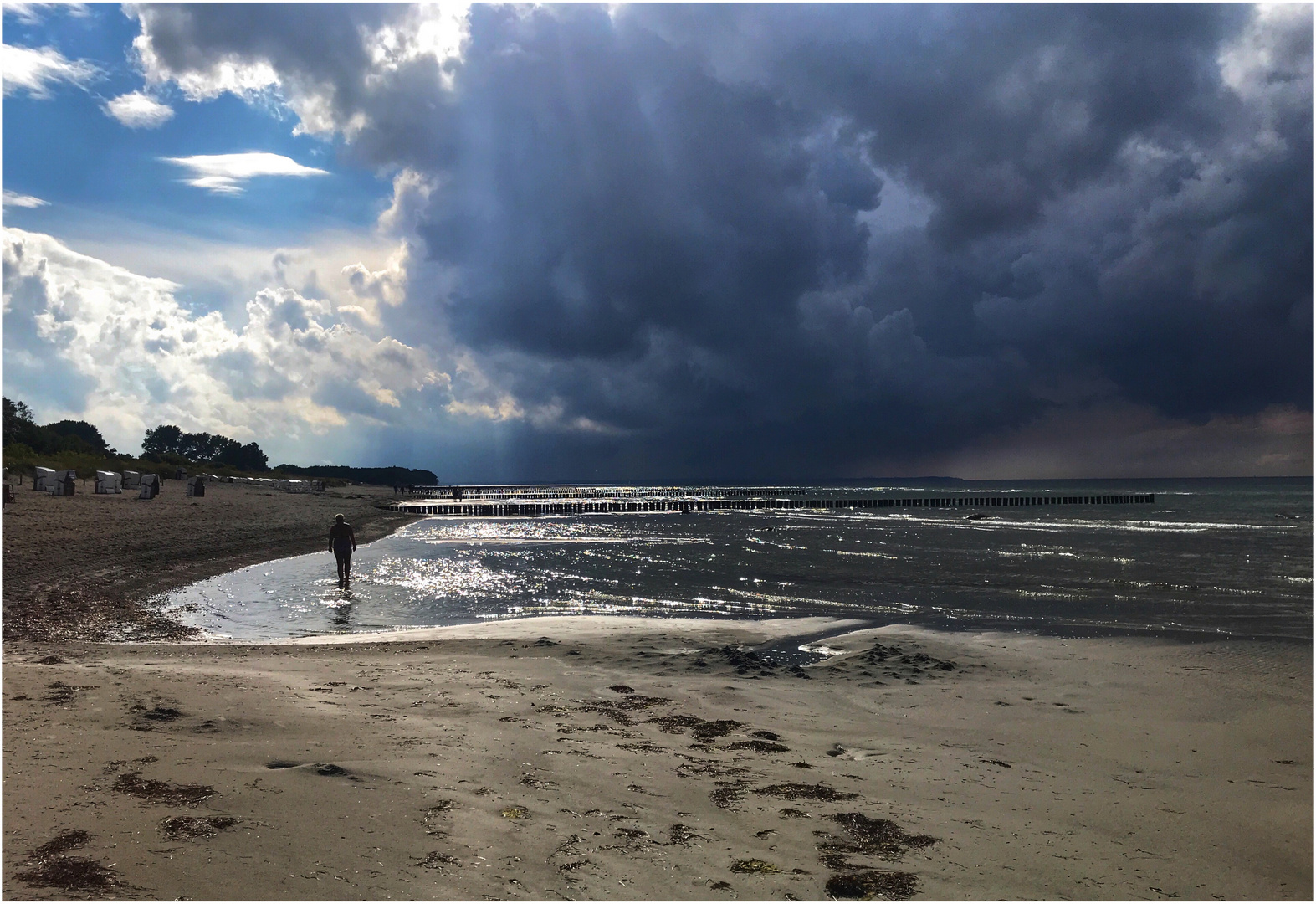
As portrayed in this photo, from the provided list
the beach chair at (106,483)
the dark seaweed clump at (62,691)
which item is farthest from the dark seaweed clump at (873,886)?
the beach chair at (106,483)

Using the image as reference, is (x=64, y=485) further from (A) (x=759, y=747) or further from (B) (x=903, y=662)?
(A) (x=759, y=747)

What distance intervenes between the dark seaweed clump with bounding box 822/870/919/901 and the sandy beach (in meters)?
0.02

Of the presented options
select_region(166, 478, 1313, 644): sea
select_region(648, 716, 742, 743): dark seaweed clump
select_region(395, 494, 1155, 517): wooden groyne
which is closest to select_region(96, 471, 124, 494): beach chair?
select_region(166, 478, 1313, 644): sea

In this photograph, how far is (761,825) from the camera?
5.71m

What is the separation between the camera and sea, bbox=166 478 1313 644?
17500 mm

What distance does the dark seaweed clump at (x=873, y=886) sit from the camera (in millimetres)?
4754

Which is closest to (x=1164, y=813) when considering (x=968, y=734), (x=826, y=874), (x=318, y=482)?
(x=968, y=734)

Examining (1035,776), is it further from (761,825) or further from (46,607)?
(46,607)

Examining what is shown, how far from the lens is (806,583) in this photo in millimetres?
24938

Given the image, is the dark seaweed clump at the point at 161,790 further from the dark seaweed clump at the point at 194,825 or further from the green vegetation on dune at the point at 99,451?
the green vegetation on dune at the point at 99,451

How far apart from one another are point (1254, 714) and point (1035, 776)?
482 cm

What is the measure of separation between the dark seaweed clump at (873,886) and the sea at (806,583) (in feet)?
41.7

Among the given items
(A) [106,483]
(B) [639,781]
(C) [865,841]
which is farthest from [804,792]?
(A) [106,483]

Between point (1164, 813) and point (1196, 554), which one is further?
point (1196, 554)
